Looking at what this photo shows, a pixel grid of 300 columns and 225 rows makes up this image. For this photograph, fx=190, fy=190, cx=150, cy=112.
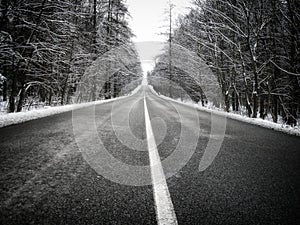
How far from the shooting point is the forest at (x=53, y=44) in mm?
8734

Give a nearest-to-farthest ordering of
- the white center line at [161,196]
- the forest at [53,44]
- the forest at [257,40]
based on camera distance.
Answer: the white center line at [161,196], the forest at [53,44], the forest at [257,40]

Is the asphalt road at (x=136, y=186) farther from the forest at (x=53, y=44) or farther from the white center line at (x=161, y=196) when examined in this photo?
the forest at (x=53, y=44)

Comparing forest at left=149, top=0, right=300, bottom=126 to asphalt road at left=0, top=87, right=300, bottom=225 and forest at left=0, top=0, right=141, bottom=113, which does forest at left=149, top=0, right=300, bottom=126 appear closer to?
asphalt road at left=0, top=87, right=300, bottom=225

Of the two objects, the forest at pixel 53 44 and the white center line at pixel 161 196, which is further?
the forest at pixel 53 44

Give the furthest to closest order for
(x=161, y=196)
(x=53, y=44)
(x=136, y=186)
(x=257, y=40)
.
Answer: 1. (x=257, y=40)
2. (x=53, y=44)
3. (x=136, y=186)
4. (x=161, y=196)

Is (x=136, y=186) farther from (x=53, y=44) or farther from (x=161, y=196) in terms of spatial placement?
(x=53, y=44)

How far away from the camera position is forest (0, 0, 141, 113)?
28.7 feet

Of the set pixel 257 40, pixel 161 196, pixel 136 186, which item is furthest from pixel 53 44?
pixel 257 40

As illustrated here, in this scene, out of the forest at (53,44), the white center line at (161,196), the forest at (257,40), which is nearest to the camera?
the white center line at (161,196)

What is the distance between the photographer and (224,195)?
2031 millimetres

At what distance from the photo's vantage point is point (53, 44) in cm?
994

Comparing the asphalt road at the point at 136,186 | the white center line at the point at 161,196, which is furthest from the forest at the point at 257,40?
the white center line at the point at 161,196

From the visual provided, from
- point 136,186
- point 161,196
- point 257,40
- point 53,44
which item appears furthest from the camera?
point 257,40

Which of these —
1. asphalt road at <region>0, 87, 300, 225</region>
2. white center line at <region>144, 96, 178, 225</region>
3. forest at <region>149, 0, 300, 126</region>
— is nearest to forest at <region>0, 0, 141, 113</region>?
asphalt road at <region>0, 87, 300, 225</region>
